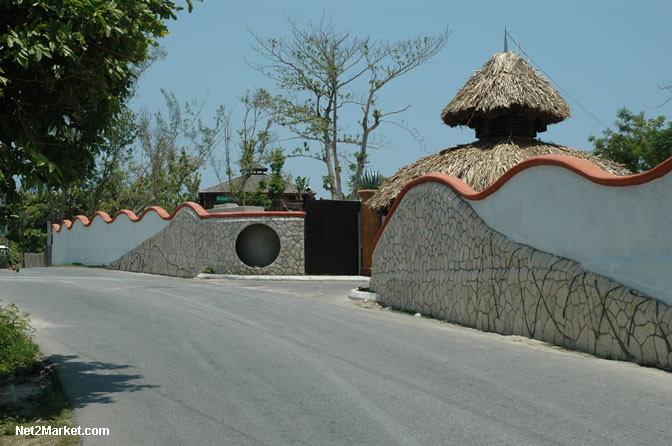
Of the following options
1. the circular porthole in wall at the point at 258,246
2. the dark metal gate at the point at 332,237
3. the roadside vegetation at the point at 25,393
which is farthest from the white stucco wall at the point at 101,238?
the roadside vegetation at the point at 25,393

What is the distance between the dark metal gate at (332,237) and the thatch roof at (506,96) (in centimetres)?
663

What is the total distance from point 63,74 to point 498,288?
7.88m

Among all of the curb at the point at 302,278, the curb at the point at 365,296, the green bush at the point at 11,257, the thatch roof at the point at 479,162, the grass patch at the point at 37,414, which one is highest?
the thatch roof at the point at 479,162

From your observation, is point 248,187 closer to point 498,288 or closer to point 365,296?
point 365,296

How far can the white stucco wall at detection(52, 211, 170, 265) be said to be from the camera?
2978 cm

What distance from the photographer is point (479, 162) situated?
17.5m

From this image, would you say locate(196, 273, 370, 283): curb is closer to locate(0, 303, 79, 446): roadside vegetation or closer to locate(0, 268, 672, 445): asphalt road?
locate(0, 268, 672, 445): asphalt road

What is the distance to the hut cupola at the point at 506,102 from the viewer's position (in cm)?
1861

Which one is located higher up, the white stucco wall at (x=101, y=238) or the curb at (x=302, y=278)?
the white stucco wall at (x=101, y=238)

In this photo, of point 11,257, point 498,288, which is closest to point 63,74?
point 11,257

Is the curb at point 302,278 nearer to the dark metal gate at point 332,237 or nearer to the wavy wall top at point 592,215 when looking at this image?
the dark metal gate at point 332,237

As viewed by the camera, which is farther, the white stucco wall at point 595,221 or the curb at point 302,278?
the curb at point 302,278

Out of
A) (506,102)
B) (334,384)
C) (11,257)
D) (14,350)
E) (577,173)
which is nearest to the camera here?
(334,384)

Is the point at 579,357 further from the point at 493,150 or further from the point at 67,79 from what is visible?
the point at 493,150
